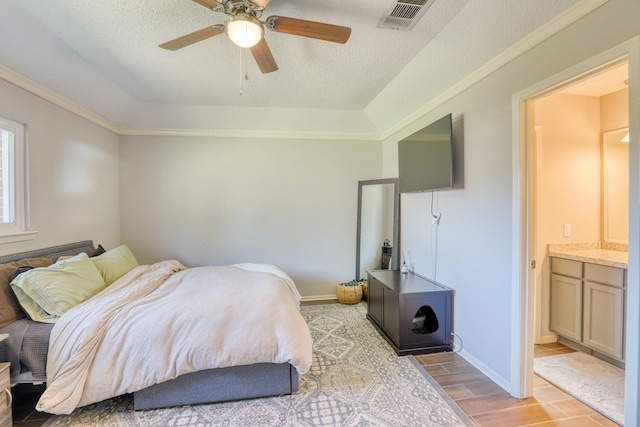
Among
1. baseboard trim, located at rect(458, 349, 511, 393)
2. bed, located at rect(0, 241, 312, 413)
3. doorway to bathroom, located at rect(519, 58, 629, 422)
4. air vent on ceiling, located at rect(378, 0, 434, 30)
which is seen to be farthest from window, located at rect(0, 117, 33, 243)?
doorway to bathroom, located at rect(519, 58, 629, 422)

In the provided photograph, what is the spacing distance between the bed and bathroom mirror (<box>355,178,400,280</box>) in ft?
7.04

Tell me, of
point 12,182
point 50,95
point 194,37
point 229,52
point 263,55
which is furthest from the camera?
point 50,95

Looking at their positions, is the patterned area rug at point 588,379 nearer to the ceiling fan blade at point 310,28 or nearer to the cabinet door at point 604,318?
the cabinet door at point 604,318

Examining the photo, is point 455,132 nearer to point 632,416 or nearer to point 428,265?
point 428,265

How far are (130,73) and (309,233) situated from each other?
9.19 ft

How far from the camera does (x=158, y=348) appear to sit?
187 centimetres

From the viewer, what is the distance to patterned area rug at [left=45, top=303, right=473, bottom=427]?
186 cm

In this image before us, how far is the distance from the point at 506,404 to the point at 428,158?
2.04 meters

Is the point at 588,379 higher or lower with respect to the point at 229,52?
lower

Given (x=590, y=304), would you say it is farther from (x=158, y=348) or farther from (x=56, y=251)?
(x=56, y=251)

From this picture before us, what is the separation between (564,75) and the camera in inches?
68.2

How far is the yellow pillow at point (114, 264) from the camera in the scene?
2709 millimetres

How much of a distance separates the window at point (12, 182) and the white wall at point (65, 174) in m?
0.05

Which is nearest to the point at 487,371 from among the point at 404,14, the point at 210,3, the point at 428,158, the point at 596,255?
the point at 596,255
